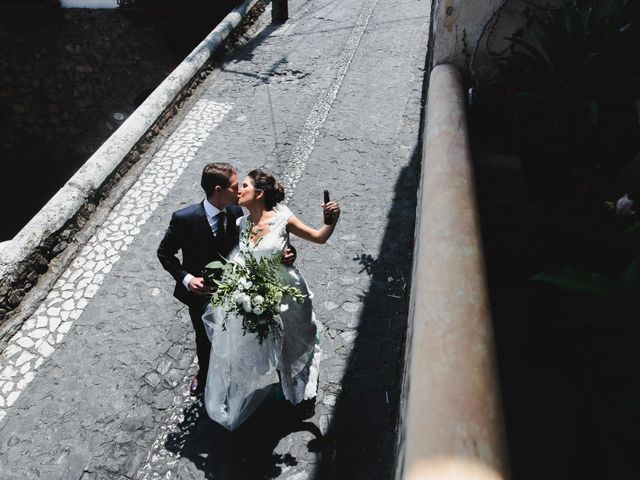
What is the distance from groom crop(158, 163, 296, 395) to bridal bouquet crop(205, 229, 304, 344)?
0.69 ft

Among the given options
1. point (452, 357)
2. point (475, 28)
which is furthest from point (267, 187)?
point (475, 28)

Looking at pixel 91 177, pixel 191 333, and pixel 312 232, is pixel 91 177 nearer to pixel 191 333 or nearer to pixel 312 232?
pixel 191 333

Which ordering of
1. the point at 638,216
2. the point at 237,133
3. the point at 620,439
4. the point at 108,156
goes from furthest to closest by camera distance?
the point at 237,133
the point at 108,156
the point at 638,216
the point at 620,439

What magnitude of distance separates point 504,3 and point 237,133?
172 inches

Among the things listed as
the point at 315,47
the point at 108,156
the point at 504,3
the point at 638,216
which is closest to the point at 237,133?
the point at 108,156

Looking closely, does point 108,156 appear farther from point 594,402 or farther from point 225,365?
point 594,402

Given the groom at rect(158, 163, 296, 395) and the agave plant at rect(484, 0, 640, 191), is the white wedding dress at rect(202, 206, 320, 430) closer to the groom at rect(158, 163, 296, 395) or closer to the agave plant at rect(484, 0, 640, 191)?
the groom at rect(158, 163, 296, 395)

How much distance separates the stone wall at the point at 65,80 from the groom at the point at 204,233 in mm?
9633

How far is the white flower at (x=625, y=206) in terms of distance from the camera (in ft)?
8.38

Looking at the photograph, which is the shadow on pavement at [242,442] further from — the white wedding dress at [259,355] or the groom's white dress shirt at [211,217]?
the groom's white dress shirt at [211,217]

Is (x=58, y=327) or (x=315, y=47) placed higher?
(x=315, y=47)

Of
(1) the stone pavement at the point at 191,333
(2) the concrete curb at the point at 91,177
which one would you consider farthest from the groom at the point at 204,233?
(2) the concrete curb at the point at 91,177

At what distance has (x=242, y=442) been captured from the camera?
333cm

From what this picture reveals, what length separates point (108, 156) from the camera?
5.95 metres
